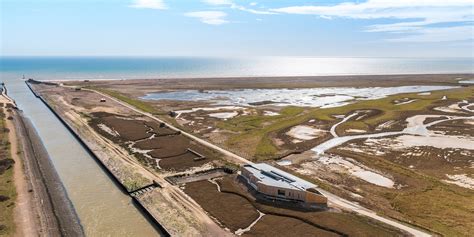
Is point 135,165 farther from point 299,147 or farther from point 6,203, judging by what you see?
point 299,147

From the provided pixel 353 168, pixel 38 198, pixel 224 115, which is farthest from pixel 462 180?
pixel 224 115

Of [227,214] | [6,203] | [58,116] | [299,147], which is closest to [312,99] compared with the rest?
[299,147]

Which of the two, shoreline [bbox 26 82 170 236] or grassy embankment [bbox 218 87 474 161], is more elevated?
grassy embankment [bbox 218 87 474 161]

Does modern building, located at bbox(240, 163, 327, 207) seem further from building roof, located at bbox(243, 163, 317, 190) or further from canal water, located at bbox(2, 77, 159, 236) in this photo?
canal water, located at bbox(2, 77, 159, 236)

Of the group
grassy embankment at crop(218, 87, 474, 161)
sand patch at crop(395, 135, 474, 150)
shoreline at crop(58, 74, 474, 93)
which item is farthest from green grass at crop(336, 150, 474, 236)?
shoreline at crop(58, 74, 474, 93)

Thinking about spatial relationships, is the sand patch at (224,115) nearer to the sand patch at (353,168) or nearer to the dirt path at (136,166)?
the dirt path at (136,166)
